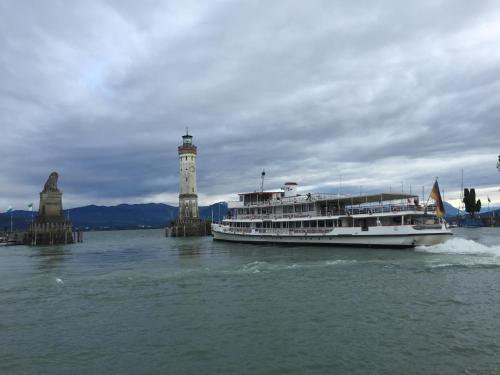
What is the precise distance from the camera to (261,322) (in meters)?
15.7

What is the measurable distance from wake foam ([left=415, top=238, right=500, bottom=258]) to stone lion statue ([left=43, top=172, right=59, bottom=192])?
2663 inches

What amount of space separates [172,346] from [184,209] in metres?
83.1

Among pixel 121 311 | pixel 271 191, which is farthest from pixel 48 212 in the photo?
pixel 121 311

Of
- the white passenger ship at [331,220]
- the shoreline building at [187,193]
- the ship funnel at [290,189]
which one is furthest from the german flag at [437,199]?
the shoreline building at [187,193]

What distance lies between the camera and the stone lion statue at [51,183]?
266ft

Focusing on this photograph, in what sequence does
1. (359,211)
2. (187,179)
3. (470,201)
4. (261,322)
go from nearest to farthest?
(261,322) < (359,211) < (187,179) < (470,201)

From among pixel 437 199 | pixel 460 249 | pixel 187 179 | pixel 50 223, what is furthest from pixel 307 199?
pixel 50 223

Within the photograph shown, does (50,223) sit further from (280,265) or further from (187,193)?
(280,265)

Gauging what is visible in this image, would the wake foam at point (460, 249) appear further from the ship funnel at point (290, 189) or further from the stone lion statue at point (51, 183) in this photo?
the stone lion statue at point (51, 183)

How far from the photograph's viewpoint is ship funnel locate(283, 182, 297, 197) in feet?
190

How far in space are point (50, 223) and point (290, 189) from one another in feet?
154

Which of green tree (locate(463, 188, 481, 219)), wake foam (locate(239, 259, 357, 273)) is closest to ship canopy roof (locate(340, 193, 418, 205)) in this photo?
wake foam (locate(239, 259, 357, 273))

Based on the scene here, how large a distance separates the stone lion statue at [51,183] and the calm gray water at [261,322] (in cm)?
5806

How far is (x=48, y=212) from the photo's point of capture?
79562mm
